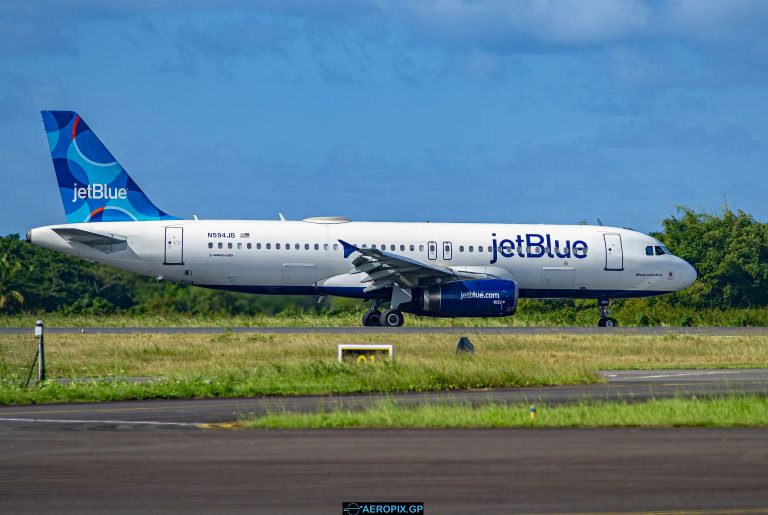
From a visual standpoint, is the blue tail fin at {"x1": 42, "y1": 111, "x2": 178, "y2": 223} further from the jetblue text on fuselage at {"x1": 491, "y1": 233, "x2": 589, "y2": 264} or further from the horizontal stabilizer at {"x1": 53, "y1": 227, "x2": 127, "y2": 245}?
the jetblue text on fuselage at {"x1": 491, "y1": 233, "x2": 589, "y2": 264}

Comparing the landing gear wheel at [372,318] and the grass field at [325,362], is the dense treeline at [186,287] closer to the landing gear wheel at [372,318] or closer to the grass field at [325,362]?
the landing gear wheel at [372,318]

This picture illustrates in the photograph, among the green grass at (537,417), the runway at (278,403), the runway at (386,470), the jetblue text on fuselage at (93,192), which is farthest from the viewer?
the jetblue text on fuselage at (93,192)

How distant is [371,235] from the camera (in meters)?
44.6

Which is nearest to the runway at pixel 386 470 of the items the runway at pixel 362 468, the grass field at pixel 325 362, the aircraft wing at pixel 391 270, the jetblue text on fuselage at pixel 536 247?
the runway at pixel 362 468

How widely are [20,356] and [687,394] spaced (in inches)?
696

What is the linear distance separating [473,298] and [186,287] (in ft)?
40.0

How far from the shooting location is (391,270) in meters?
42.5

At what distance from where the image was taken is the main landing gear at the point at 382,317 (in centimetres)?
4372

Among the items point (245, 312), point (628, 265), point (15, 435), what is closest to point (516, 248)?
point (628, 265)

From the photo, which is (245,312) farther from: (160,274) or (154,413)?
(154,413)

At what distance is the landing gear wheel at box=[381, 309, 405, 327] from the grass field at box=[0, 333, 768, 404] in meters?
6.16

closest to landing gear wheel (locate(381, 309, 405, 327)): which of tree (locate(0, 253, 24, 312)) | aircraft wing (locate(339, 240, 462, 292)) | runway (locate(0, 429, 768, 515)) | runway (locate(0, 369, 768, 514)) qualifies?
aircraft wing (locate(339, 240, 462, 292))

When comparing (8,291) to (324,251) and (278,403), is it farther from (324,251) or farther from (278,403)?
(278,403)

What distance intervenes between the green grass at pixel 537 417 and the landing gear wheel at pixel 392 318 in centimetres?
2445
